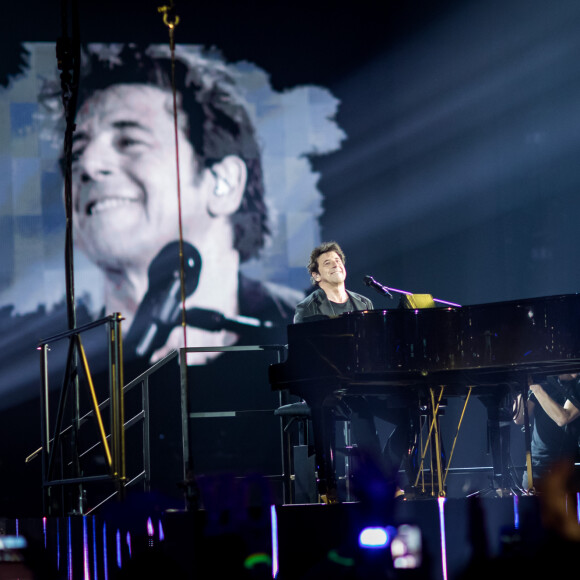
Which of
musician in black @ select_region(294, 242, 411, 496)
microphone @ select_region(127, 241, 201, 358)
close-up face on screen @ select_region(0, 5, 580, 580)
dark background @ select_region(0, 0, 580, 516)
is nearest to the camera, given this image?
musician in black @ select_region(294, 242, 411, 496)

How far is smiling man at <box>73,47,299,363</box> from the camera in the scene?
6.48 meters

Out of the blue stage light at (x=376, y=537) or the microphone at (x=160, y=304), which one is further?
the microphone at (x=160, y=304)

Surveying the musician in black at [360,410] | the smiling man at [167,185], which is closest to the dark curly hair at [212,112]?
A: the smiling man at [167,185]

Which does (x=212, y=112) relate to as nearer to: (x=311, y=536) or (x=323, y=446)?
(x=323, y=446)

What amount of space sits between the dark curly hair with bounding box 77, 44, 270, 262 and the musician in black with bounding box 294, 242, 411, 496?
57.6 inches

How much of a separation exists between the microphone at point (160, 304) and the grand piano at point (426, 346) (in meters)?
2.19

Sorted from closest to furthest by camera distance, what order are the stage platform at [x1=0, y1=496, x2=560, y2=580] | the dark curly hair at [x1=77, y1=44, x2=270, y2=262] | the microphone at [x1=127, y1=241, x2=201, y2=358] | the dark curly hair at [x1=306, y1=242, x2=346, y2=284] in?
1. the stage platform at [x1=0, y1=496, x2=560, y2=580]
2. the dark curly hair at [x1=306, y1=242, x2=346, y2=284]
3. the microphone at [x1=127, y1=241, x2=201, y2=358]
4. the dark curly hair at [x1=77, y1=44, x2=270, y2=262]

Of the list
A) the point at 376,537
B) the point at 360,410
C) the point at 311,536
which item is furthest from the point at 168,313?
the point at 376,537

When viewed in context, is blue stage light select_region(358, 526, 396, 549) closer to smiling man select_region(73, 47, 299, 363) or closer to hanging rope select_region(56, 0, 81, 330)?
hanging rope select_region(56, 0, 81, 330)

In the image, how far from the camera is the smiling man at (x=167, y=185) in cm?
648

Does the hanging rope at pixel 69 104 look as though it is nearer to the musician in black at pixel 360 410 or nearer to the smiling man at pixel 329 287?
the musician in black at pixel 360 410

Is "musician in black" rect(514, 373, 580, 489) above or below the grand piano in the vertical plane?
below

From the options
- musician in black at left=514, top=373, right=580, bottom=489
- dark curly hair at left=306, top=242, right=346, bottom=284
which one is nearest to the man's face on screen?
dark curly hair at left=306, top=242, right=346, bottom=284

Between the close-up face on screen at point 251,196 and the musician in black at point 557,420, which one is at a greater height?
the close-up face on screen at point 251,196
